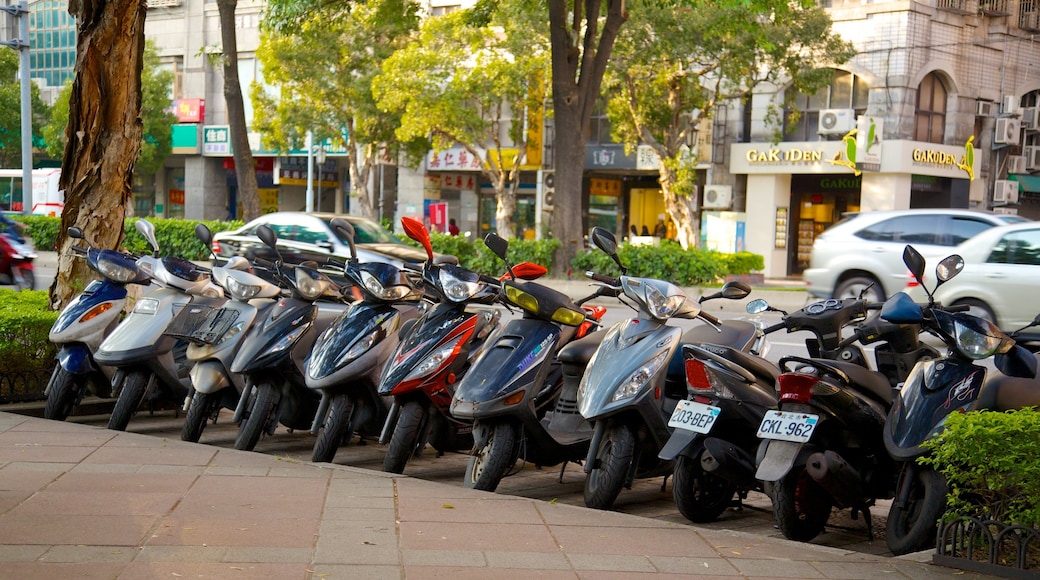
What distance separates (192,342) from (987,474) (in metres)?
5.12

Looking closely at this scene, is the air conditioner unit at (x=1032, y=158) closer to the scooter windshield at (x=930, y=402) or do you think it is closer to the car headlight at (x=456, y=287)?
the car headlight at (x=456, y=287)

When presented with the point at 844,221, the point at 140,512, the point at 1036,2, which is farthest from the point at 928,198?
the point at 140,512

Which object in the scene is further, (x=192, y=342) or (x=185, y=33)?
(x=185, y=33)

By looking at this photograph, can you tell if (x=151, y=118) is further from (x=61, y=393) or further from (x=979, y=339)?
(x=979, y=339)

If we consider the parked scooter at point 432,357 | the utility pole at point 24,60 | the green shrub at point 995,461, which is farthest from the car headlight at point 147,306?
the utility pole at point 24,60

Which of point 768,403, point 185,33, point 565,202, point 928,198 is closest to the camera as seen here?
point 768,403

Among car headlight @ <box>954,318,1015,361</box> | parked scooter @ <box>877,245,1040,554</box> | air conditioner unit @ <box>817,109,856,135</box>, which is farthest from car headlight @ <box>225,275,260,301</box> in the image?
air conditioner unit @ <box>817,109,856,135</box>

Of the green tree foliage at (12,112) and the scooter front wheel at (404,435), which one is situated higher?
the green tree foliage at (12,112)

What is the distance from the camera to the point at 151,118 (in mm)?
44375

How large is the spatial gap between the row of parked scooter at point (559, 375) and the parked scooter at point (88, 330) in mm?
15

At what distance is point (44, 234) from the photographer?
31578 millimetres

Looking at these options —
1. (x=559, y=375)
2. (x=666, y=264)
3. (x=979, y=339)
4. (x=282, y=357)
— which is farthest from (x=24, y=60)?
(x=979, y=339)

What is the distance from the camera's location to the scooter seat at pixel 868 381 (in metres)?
5.84

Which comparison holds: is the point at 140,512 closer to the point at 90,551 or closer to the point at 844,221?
the point at 90,551
